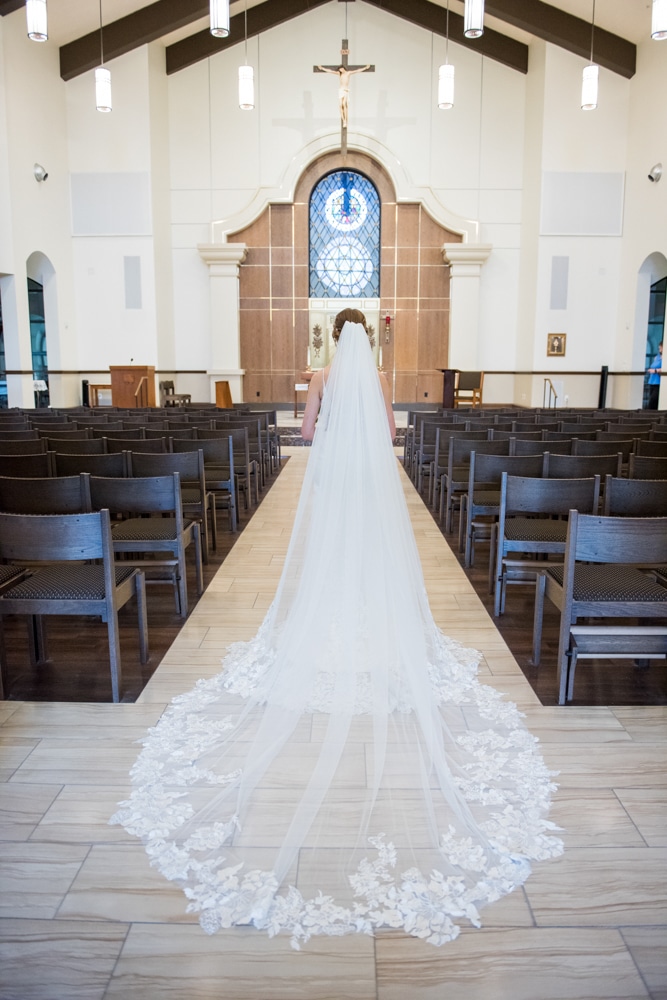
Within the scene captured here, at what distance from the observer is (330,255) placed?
14430 mm

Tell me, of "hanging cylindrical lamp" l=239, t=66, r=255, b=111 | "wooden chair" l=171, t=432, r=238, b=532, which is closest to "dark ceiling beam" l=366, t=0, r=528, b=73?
"hanging cylindrical lamp" l=239, t=66, r=255, b=111

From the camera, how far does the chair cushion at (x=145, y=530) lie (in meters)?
3.59

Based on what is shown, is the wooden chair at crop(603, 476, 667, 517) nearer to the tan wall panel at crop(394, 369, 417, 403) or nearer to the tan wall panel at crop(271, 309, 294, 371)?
the tan wall panel at crop(394, 369, 417, 403)

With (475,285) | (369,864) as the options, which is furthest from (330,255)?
(369,864)

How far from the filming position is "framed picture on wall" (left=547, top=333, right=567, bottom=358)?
1307 centimetres

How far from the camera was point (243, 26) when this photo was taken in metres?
13.0

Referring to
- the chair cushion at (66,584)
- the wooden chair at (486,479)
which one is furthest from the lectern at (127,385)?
the chair cushion at (66,584)

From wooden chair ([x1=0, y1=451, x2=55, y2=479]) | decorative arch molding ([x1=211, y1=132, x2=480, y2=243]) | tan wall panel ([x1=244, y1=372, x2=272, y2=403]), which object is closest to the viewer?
wooden chair ([x1=0, y1=451, x2=55, y2=479])

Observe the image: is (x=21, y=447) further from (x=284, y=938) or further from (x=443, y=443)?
(x=284, y=938)

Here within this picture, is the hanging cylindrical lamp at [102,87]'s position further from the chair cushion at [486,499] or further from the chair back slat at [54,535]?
the chair back slat at [54,535]

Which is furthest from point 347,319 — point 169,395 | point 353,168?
point 353,168

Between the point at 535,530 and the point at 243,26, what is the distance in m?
13.1

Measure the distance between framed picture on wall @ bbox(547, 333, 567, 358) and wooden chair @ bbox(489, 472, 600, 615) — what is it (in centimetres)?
1012

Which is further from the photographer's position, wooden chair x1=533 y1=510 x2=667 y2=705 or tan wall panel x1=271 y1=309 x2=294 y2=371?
tan wall panel x1=271 y1=309 x2=294 y2=371
